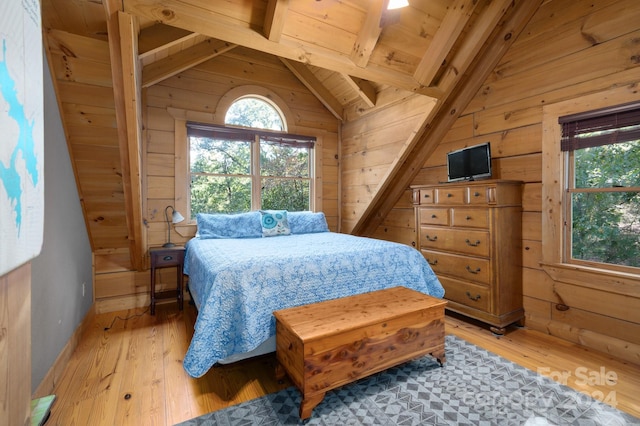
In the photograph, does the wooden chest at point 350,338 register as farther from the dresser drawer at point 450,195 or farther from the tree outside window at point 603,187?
the tree outside window at point 603,187

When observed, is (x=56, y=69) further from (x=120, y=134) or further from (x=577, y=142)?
(x=577, y=142)

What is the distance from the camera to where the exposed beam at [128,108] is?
1.65m

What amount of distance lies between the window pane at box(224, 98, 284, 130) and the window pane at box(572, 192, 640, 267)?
312 centimetres

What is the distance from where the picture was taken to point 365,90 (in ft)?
11.1

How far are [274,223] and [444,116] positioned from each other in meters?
2.09

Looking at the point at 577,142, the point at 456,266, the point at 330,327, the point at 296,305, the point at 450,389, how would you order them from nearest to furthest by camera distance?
the point at 330,327, the point at 450,389, the point at 296,305, the point at 577,142, the point at 456,266

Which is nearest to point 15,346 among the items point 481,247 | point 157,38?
point 157,38

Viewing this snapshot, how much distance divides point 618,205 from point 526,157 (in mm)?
681

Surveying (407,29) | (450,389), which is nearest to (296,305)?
(450,389)

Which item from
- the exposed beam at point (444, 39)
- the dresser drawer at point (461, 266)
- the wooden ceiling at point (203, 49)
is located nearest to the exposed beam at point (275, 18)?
the wooden ceiling at point (203, 49)

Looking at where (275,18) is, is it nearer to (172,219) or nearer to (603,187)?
(172,219)

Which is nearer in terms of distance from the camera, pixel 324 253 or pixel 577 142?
pixel 324 253

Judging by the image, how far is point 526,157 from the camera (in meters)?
2.46

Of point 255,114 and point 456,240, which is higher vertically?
point 255,114
